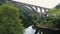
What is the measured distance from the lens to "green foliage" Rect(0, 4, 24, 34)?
7.57 feet

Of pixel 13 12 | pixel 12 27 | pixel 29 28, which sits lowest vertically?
pixel 29 28

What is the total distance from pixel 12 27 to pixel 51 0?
5.82 m

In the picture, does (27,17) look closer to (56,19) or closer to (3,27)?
(56,19)

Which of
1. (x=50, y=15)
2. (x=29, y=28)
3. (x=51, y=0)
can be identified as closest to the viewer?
(x=50, y=15)

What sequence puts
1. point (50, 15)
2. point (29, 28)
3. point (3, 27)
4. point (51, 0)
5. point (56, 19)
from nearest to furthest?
1. point (3, 27)
2. point (56, 19)
3. point (50, 15)
4. point (29, 28)
5. point (51, 0)

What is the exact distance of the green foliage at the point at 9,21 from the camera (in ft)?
7.57

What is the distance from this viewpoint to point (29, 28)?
3586mm

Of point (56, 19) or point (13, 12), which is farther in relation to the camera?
point (56, 19)

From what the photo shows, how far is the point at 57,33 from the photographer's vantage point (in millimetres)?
2771

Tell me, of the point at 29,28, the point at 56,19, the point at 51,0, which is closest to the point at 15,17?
the point at 56,19

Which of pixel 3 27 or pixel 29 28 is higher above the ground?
pixel 3 27

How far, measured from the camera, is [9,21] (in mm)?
2334

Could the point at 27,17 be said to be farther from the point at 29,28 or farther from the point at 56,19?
the point at 56,19

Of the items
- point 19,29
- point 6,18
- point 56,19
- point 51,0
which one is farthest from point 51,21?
point 51,0
